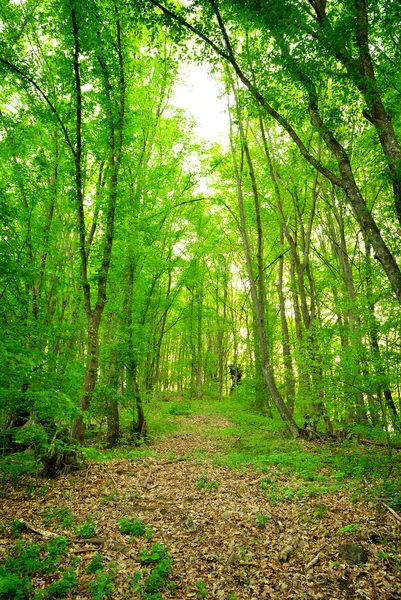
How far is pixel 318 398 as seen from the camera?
25.1ft

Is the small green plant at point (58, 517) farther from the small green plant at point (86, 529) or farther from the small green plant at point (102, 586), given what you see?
the small green plant at point (102, 586)

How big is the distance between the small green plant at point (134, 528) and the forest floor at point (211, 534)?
27 millimetres

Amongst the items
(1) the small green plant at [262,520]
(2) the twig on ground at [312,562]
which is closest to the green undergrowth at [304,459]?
(1) the small green plant at [262,520]

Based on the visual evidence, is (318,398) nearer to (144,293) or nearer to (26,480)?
(26,480)

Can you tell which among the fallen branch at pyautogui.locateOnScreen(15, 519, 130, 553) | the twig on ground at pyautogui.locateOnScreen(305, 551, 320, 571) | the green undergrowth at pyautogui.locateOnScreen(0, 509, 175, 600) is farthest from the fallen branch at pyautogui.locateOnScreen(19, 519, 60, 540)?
the twig on ground at pyautogui.locateOnScreen(305, 551, 320, 571)

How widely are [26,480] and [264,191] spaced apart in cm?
1264

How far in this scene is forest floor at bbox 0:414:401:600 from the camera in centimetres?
374

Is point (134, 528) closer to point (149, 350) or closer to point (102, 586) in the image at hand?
point (102, 586)

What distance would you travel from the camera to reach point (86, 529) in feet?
15.9

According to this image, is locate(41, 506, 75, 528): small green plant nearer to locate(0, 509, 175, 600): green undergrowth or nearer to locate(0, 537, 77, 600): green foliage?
locate(0, 509, 175, 600): green undergrowth

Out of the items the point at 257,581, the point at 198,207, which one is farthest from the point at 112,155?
the point at 198,207

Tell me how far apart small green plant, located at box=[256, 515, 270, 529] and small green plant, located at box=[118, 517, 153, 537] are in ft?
5.57

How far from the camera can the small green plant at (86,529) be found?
4752mm

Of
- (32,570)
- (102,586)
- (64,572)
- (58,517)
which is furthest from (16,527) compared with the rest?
(102,586)
